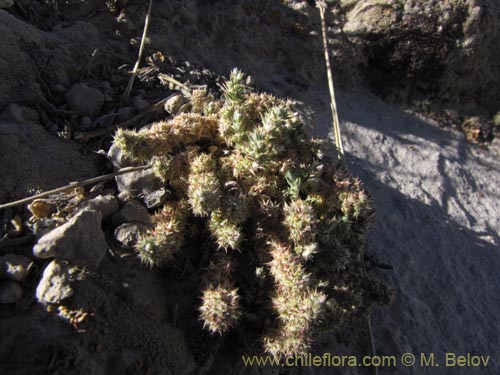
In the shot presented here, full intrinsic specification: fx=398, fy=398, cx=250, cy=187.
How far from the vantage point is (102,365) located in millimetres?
2080

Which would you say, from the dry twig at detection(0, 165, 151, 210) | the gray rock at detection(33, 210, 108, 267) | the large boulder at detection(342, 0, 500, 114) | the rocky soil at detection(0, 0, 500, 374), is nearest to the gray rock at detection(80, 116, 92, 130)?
the rocky soil at detection(0, 0, 500, 374)

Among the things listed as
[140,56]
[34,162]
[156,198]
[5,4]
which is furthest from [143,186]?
[5,4]

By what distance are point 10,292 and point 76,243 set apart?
395 millimetres

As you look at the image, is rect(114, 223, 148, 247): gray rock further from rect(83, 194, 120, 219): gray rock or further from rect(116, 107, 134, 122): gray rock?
rect(116, 107, 134, 122): gray rock

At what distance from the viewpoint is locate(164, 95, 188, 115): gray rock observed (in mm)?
3291

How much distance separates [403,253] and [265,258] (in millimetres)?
1875

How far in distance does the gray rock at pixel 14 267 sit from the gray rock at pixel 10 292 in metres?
0.04

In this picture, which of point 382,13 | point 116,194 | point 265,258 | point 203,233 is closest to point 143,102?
point 116,194

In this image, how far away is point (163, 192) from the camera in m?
2.68

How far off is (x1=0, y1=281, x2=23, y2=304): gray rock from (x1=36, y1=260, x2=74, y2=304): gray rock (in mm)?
94

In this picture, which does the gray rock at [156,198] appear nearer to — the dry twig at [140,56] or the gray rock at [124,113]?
the gray rock at [124,113]

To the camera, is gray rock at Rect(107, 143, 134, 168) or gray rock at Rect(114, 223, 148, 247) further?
gray rock at Rect(107, 143, 134, 168)

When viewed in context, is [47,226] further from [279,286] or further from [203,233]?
[279,286]

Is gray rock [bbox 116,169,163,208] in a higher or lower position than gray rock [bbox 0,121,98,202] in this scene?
higher
